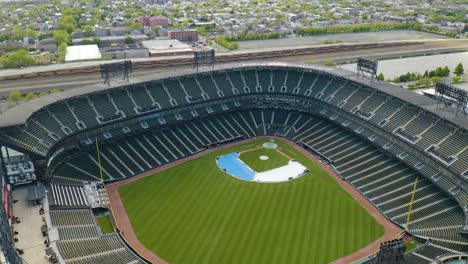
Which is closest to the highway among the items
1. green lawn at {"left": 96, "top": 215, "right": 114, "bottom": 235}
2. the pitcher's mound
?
the pitcher's mound

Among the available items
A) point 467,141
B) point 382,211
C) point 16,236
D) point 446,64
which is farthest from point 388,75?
point 16,236

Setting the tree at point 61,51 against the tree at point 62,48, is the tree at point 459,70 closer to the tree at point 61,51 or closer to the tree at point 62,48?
the tree at point 61,51

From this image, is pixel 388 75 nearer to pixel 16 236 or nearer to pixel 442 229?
pixel 442 229

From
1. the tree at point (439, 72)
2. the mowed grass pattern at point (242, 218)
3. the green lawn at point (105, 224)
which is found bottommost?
the green lawn at point (105, 224)

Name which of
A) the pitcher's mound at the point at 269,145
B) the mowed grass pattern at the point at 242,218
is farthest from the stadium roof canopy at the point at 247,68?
the mowed grass pattern at the point at 242,218

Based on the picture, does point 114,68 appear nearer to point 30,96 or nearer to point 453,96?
point 30,96

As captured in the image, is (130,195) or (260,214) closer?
(260,214)
